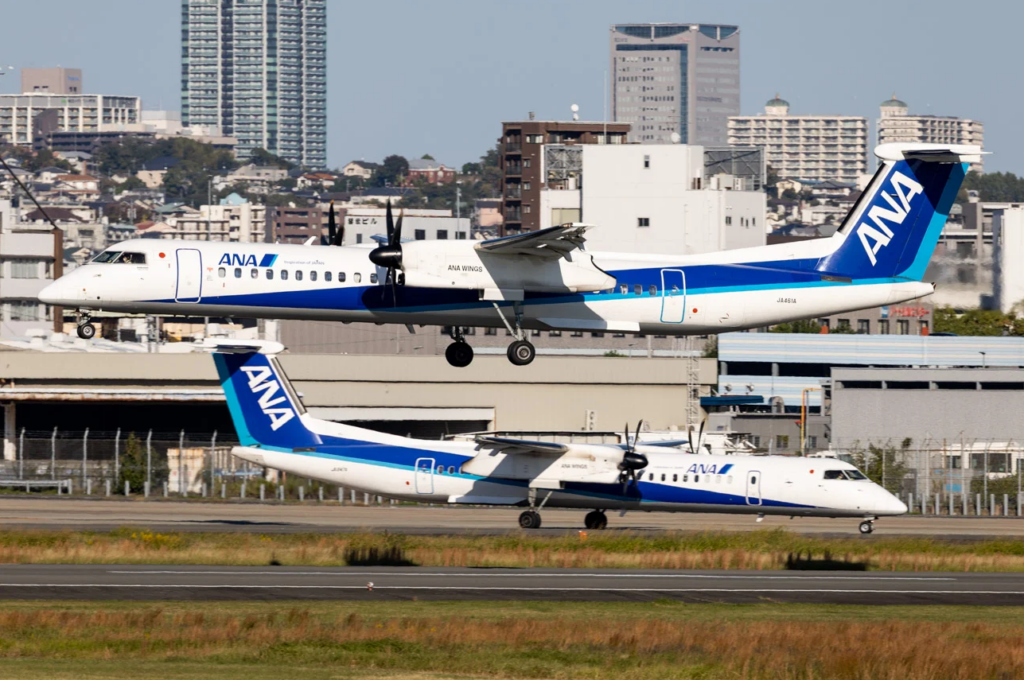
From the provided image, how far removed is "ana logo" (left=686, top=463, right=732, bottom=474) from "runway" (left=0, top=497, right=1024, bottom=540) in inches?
130

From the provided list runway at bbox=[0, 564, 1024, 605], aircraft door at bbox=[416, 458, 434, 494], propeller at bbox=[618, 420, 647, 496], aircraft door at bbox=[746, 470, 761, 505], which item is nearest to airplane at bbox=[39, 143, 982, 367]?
runway at bbox=[0, 564, 1024, 605]

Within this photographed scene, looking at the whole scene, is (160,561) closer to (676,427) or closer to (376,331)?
(676,427)

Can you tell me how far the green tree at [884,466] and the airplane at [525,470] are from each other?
38.0 feet

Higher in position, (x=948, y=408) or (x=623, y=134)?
(x=623, y=134)

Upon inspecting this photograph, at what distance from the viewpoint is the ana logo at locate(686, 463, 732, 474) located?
5156 centimetres

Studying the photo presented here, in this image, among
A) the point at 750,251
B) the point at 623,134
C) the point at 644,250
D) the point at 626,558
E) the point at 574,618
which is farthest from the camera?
the point at 623,134

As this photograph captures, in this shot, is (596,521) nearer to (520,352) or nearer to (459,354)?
(459,354)

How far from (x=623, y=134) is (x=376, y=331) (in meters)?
Answer: 84.3

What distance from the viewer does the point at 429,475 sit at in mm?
52594

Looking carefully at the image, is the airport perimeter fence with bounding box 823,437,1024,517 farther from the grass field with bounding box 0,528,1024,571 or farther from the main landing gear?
the main landing gear

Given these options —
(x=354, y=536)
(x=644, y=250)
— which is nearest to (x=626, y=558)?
(x=354, y=536)

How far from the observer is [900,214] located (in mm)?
42938

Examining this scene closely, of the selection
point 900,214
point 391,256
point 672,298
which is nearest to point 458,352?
point 391,256

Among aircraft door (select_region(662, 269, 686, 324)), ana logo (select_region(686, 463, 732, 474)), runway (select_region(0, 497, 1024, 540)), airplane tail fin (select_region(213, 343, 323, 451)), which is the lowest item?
runway (select_region(0, 497, 1024, 540))
